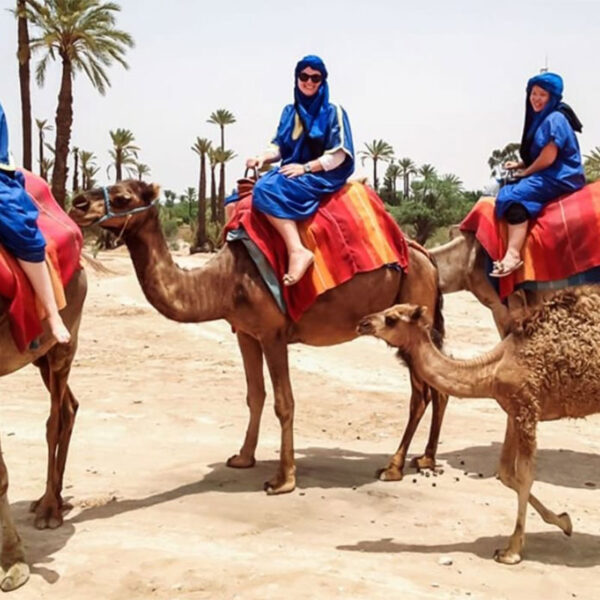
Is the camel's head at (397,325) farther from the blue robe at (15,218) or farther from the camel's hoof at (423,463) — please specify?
the camel's hoof at (423,463)

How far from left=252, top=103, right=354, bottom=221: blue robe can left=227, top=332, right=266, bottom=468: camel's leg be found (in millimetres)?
1246

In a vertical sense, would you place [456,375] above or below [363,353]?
above

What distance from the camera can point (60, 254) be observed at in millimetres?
5430

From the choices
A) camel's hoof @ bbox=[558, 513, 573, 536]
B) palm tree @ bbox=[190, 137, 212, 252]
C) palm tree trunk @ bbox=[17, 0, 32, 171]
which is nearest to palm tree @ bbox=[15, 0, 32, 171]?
palm tree trunk @ bbox=[17, 0, 32, 171]

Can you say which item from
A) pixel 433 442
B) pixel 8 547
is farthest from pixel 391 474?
pixel 8 547

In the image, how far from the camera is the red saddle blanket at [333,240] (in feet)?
21.5

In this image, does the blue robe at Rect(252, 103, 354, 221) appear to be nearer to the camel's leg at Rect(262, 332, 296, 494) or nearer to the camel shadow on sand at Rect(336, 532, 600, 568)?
the camel's leg at Rect(262, 332, 296, 494)

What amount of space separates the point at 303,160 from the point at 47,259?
2.48 m

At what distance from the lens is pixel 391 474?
6.89 meters

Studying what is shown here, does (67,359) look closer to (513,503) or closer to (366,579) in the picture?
(366,579)

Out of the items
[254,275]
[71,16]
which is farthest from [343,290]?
[71,16]

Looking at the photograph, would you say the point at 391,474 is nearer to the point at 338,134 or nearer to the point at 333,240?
the point at 333,240

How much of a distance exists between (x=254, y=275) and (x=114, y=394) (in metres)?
4.22

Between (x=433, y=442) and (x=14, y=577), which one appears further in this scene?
(x=433, y=442)
